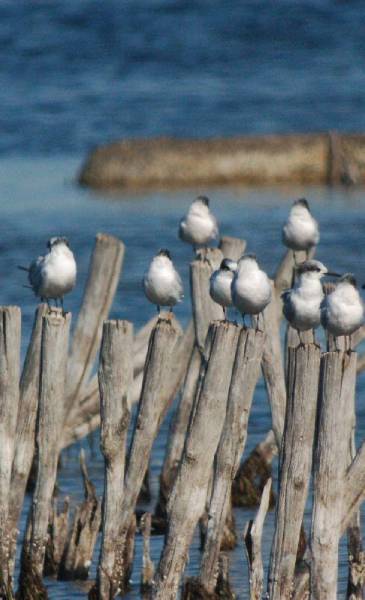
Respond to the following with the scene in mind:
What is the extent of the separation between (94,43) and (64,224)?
90.9 feet

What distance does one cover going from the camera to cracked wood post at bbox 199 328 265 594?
973cm

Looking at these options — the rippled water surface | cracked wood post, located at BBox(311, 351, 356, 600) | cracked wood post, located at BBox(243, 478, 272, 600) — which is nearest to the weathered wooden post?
cracked wood post, located at BBox(243, 478, 272, 600)

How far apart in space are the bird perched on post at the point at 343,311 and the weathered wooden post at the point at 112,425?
1243mm

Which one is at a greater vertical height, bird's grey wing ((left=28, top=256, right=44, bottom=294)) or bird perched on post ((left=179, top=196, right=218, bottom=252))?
bird perched on post ((left=179, top=196, right=218, bottom=252))

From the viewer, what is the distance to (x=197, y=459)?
9.65 meters

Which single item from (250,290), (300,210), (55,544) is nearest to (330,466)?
(250,290)

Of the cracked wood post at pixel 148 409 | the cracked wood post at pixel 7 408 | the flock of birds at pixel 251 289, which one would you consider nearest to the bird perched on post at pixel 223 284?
the flock of birds at pixel 251 289

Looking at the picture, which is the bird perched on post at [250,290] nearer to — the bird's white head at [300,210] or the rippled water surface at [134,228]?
the rippled water surface at [134,228]

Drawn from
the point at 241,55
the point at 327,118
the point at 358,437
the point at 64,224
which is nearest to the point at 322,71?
the point at 241,55

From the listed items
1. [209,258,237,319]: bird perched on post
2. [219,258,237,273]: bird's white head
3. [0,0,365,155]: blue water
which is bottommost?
[209,258,237,319]: bird perched on post

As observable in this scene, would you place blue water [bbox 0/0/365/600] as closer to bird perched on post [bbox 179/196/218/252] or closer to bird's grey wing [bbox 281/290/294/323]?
bird's grey wing [bbox 281/290/294/323]

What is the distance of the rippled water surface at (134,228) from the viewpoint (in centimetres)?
1597

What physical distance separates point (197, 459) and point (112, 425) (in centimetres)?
93

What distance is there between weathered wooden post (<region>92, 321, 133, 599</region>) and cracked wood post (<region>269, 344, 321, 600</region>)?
1.49 m
